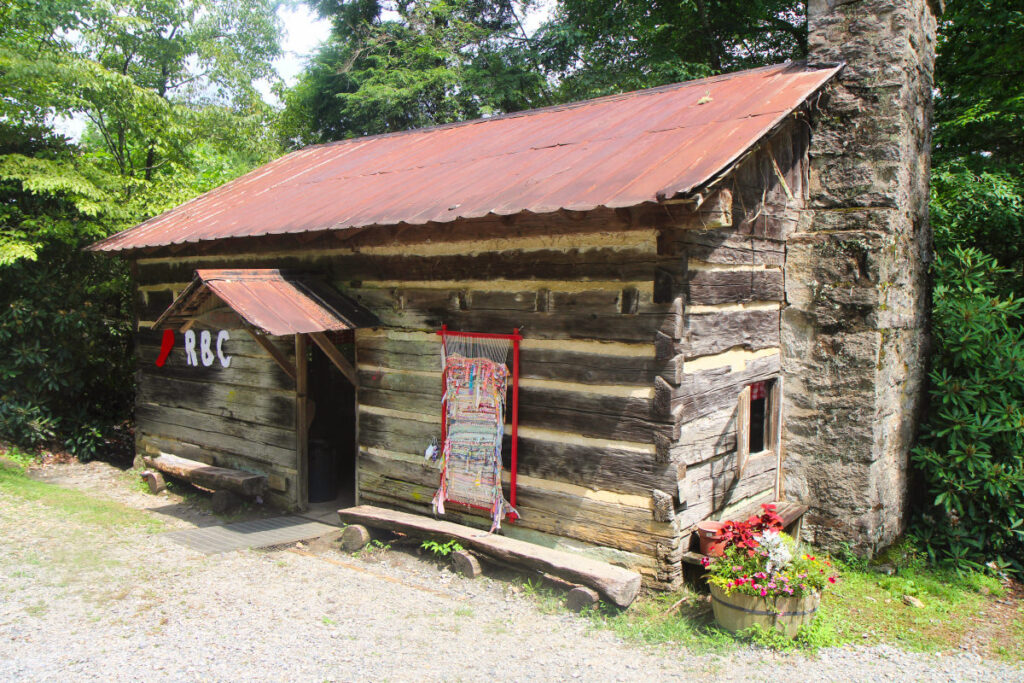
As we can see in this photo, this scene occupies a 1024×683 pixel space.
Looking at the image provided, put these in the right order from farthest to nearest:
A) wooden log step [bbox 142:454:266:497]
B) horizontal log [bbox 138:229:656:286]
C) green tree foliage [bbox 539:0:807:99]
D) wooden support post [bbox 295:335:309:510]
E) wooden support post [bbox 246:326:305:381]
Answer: green tree foliage [bbox 539:0:807:99] < wooden log step [bbox 142:454:266:497] < wooden support post [bbox 295:335:309:510] < wooden support post [bbox 246:326:305:381] < horizontal log [bbox 138:229:656:286]

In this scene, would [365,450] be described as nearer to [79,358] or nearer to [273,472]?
[273,472]

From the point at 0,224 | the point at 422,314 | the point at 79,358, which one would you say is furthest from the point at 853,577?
the point at 0,224

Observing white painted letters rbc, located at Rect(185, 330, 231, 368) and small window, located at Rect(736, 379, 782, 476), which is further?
white painted letters rbc, located at Rect(185, 330, 231, 368)

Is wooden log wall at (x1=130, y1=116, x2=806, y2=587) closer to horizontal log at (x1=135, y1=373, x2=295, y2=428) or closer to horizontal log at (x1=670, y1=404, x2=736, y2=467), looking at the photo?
horizontal log at (x1=670, y1=404, x2=736, y2=467)

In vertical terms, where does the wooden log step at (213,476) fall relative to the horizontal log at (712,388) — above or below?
below

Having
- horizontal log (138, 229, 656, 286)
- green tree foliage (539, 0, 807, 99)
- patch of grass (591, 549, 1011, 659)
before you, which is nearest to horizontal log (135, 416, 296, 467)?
horizontal log (138, 229, 656, 286)

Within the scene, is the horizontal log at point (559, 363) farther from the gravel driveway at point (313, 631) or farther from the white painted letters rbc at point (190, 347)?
the white painted letters rbc at point (190, 347)

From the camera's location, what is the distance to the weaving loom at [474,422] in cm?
643

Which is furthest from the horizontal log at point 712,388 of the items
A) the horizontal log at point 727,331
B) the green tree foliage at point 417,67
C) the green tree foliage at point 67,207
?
the green tree foliage at point 417,67

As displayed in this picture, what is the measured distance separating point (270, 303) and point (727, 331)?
13.2 ft

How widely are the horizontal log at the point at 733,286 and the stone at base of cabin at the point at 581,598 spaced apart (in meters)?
2.33

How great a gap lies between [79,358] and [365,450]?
21.5 ft

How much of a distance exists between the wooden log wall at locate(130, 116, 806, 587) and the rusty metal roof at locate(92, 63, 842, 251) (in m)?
0.27

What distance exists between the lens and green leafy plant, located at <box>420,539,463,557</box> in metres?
6.47
